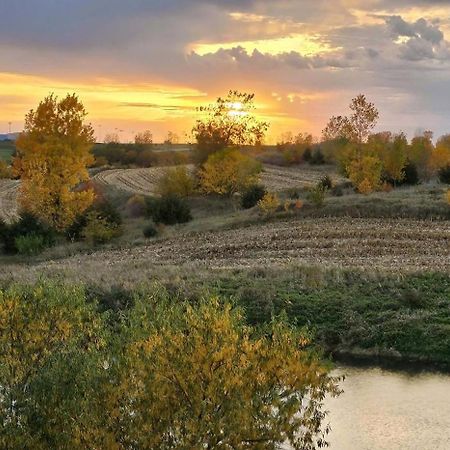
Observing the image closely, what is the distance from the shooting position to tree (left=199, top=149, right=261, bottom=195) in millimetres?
80812

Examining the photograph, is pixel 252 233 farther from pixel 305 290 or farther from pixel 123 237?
pixel 305 290

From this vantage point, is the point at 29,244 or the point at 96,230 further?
the point at 96,230

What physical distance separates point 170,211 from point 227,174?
1270 cm

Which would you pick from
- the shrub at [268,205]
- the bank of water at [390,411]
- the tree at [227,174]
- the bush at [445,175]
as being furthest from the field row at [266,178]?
the bank of water at [390,411]

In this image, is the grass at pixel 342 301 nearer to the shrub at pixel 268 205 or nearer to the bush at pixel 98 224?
the bush at pixel 98 224

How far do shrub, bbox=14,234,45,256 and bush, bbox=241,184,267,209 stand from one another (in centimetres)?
2545

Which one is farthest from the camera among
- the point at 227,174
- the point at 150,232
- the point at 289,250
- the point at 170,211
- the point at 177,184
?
the point at 177,184

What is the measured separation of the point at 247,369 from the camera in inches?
562

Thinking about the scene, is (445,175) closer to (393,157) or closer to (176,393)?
(393,157)

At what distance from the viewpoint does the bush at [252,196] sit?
75.7 m

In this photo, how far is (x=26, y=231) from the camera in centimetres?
5847

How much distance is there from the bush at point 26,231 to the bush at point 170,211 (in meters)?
13.3

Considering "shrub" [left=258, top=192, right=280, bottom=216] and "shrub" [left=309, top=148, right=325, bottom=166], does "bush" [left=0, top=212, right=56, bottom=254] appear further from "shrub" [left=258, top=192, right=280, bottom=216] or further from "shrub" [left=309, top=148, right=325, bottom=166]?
"shrub" [left=309, top=148, right=325, bottom=166]

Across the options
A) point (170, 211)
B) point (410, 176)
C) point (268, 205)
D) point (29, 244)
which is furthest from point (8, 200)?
point (410, 176)
